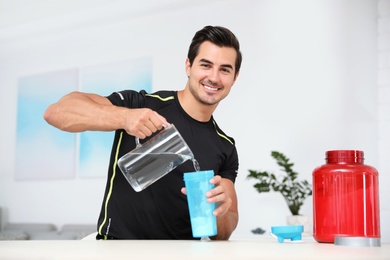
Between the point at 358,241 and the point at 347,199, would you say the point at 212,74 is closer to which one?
the point at 347,199

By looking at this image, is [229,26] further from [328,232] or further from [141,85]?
[328,232]

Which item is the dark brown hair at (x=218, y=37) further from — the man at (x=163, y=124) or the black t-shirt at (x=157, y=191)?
the black t-shirt at (x=157, y=191)

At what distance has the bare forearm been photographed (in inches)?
57.5

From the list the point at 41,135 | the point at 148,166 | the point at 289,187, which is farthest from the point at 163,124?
the point at 41,135

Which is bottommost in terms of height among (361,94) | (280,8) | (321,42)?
(361,94)

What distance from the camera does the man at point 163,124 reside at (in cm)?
151

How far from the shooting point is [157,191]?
169 centimetres

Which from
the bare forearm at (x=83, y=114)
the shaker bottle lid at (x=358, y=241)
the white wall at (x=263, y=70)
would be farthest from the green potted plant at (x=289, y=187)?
the shaker bottle lid at (x=358, y=241)

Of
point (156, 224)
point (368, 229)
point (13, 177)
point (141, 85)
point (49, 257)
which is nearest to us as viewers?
point (49, 257)

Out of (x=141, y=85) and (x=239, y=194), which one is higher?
(x=141, y=85)

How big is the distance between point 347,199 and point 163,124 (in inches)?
19.2

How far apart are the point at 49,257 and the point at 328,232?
25.1 inches

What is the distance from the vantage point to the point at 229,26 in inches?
165

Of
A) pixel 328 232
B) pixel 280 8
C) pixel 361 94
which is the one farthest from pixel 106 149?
pixel 328 232
